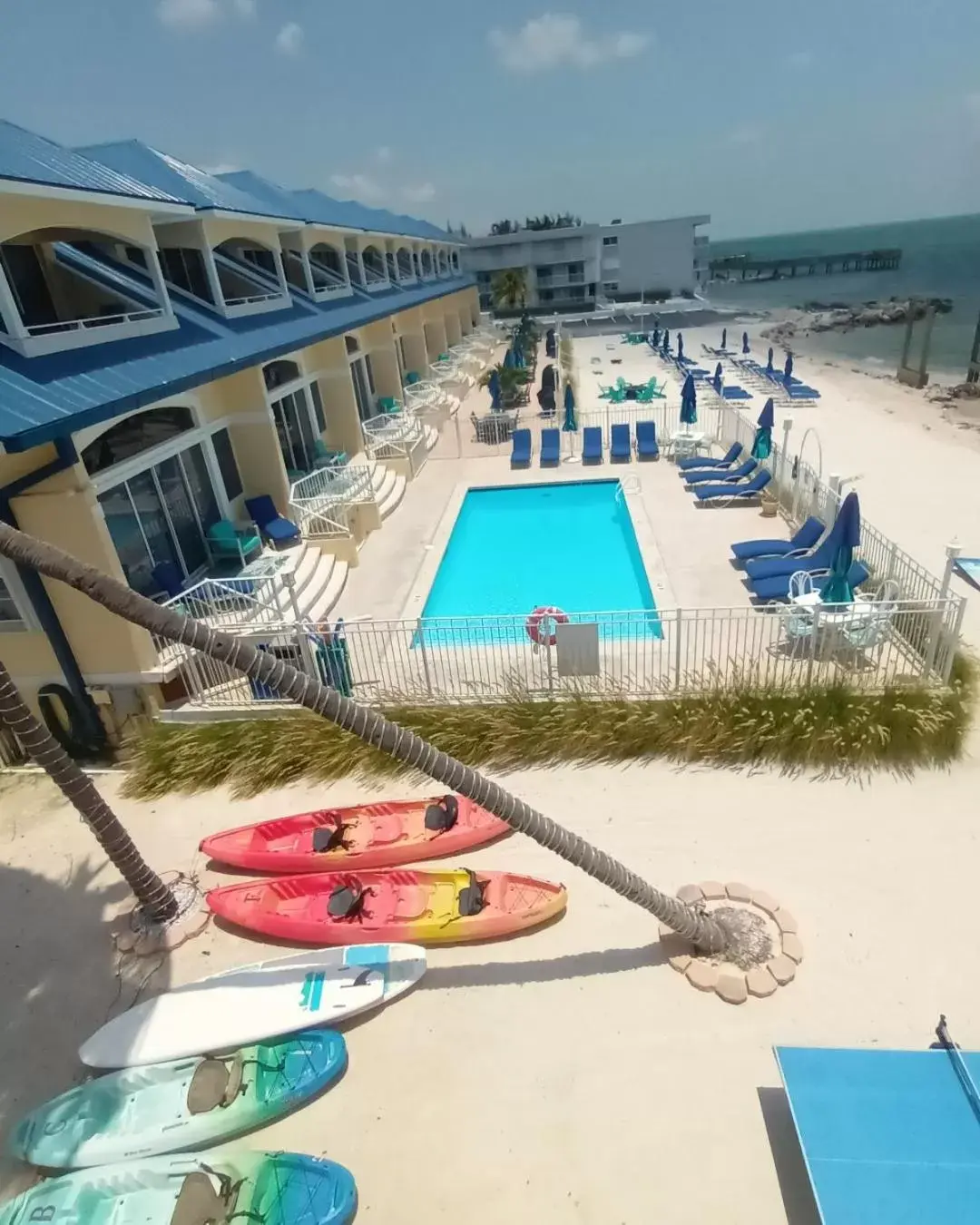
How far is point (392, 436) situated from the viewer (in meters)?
22.0

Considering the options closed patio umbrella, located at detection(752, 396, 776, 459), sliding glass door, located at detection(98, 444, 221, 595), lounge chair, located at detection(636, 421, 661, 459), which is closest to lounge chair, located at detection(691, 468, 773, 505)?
closed patio umbrella, located at detection(752, 396, 776, 459)

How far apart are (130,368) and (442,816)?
27.6 ft

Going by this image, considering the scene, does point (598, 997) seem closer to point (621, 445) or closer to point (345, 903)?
point (345, 903)

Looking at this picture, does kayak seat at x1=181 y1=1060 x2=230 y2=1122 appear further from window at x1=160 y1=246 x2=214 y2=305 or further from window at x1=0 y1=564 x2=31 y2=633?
window at x1=160 y1=246 x2=214 y2=305

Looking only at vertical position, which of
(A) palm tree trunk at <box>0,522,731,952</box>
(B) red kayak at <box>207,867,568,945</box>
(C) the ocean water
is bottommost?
(C) the ocean water

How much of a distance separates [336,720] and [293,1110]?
144 inches

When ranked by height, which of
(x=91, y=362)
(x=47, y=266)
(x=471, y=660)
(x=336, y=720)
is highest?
(x=47, y=266)

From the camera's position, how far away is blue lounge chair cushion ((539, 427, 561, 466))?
2214 centimetres

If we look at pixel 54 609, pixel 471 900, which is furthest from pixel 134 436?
pixel 471 900

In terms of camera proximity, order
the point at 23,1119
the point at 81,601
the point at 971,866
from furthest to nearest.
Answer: the point at 81,601, the point at 971,866, the point at 23,1119

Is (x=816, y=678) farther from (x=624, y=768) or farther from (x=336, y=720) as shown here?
(x=336, y=720)

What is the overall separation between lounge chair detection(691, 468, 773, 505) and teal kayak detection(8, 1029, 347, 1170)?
15087 mm

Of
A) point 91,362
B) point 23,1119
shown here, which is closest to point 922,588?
point 23,1119

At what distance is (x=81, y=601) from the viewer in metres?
10.2
